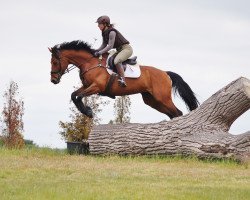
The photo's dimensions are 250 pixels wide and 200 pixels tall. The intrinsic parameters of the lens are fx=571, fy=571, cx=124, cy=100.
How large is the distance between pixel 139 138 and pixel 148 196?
6.44 meters

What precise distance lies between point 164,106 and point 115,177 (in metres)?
5.48

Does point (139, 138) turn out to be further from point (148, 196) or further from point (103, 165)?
point (148, 196)

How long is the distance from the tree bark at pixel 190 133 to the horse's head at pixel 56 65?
1.82 metres

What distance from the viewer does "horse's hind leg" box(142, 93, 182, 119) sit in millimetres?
15875

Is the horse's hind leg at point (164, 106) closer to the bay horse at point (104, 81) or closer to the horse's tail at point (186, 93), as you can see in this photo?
the bay horse at point (104, 81)

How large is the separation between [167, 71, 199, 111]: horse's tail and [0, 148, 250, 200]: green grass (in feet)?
7.79

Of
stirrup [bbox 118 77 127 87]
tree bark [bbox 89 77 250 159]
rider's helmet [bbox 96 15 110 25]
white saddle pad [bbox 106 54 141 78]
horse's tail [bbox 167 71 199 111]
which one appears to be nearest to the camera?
tree bark [bbox 89 77 250 159]

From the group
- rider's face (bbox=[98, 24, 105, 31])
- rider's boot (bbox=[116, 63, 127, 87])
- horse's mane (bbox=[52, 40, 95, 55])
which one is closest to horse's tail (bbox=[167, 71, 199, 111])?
rider's boot (bbox=[116, 63, 127, 87])

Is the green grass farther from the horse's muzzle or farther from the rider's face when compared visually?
the rider's face

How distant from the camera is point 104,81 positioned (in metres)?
14.9

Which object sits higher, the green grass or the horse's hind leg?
the horse's hind leg

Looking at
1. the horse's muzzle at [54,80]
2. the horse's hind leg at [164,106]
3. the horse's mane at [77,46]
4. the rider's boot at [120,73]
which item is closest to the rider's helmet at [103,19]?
the horse's mane at [77,46]

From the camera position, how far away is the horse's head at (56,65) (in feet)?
49.0

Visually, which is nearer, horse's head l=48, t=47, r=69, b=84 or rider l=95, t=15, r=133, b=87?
rider l=95, t=15, r=133, b=87
